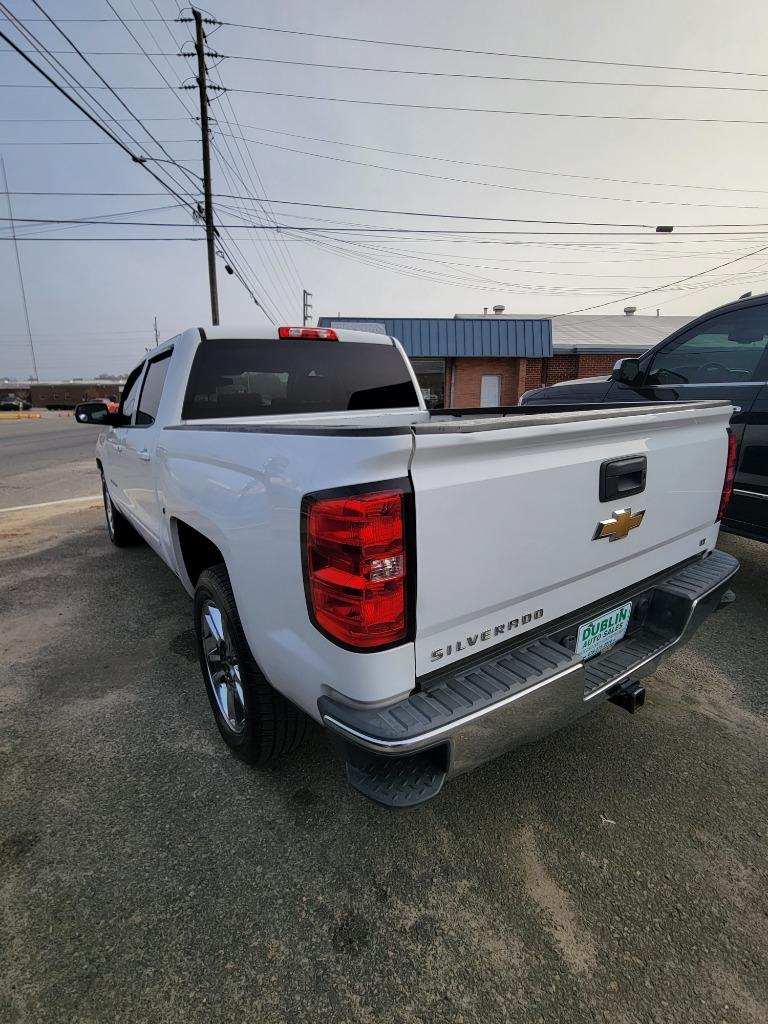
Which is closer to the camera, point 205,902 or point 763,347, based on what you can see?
point 205,902

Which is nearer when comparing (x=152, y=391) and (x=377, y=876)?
(x=377, y=876)

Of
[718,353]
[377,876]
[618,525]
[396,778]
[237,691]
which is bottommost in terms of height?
[377,876]

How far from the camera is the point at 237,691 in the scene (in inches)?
92.4

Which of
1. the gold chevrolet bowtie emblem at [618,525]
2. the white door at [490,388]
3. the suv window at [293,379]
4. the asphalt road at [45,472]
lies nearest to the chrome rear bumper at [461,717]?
the gold chevrolet bowtie emblem at [618,525]

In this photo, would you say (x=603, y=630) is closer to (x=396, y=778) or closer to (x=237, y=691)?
(x=396, y=778)

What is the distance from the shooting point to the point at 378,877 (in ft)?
6.14

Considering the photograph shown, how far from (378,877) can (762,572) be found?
172 inches

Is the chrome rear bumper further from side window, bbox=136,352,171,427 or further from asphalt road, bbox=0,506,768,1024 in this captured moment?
side window, bbox=136,352,171,427

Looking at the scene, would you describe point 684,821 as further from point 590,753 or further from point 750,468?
point 750,468

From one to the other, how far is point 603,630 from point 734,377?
10.0 feet

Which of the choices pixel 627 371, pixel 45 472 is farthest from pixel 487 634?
pixel 45 472

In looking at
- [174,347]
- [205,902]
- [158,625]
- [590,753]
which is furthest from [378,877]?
[174,347]

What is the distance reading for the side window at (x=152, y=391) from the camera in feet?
11.7

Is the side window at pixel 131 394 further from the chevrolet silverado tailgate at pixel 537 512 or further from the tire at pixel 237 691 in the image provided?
the chevrolet silverado tailgate at pixel 537 512
